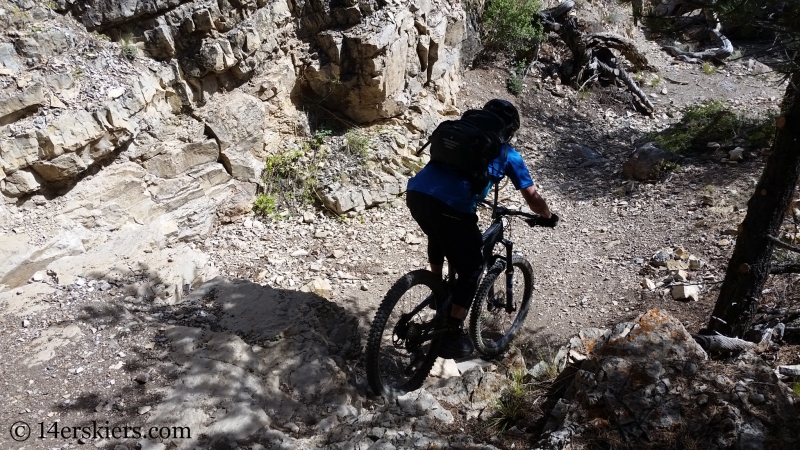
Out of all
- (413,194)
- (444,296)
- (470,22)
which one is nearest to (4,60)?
(413,194)

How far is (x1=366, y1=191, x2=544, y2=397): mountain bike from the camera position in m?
3.57

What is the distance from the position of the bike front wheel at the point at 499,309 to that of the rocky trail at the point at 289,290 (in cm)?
16

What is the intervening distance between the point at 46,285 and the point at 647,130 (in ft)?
27.7

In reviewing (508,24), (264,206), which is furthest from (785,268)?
(508,24)

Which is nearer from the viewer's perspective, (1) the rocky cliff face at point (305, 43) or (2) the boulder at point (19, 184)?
(2) the boulder at point (19, 184)

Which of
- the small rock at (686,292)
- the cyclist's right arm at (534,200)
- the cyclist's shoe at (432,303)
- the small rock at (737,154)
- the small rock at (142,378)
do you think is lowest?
the small rock at (686,292)

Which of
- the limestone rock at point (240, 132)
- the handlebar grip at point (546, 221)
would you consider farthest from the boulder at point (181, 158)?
the handlebar grip at point (546, 221)

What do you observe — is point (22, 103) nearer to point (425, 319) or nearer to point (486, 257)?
point (425, 319)

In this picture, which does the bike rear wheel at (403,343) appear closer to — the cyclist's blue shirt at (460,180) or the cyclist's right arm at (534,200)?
the cyclist's blue shirt at (460,180)

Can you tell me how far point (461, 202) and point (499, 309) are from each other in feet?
4.70

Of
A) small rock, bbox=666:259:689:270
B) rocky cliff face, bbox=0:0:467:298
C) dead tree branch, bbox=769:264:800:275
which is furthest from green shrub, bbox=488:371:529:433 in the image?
rocky cliff face, bbox=0:0:467:298

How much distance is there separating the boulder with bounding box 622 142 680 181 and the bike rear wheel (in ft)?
13.5

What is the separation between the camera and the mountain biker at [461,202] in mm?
3328

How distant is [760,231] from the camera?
3559mm
